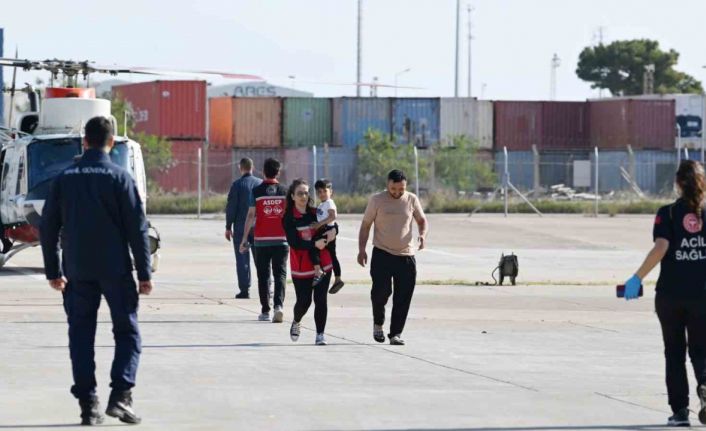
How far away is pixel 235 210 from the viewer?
19.5 m

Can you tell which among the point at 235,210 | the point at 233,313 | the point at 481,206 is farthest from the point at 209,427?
the point at 481,206

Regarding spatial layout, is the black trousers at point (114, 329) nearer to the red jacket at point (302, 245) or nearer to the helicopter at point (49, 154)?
the red jacket at point (302, 245)

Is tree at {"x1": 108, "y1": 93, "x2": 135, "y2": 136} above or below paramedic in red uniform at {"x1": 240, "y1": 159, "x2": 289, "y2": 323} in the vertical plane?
above

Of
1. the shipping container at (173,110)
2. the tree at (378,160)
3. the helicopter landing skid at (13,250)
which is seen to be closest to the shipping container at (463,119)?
the tree at (378,160)

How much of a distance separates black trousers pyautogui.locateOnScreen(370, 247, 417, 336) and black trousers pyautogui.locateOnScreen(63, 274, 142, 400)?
17.6ft

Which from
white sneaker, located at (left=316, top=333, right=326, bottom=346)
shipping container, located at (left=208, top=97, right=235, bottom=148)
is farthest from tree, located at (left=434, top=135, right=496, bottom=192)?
white sneaker, located at (left=316, top=333, right=326, bottom=346)

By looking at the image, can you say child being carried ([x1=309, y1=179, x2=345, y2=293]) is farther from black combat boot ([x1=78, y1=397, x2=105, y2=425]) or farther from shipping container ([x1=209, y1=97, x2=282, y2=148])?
shipping container ([x1=209, y1=97, x2=282, y2=148])

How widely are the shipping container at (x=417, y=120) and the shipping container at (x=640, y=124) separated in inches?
325

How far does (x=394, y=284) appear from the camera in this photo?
49.6 ft

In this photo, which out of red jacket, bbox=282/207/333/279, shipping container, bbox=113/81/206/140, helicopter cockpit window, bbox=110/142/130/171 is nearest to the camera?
red jacket, bbox=282/207/333/279

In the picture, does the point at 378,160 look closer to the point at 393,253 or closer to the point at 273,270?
the point at 273,270

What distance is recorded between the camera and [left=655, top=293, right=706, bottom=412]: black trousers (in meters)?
10.1

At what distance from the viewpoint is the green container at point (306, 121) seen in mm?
70875

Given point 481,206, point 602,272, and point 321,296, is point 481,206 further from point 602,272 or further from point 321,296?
point 321,296
